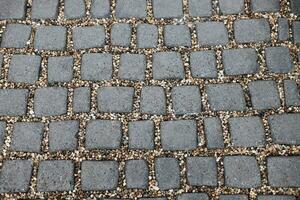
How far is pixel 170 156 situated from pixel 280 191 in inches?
34.4

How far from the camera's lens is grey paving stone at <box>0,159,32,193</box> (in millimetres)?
3703

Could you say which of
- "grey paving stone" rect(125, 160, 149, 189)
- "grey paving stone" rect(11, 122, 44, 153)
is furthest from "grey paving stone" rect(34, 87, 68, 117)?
"grey paving stone" rect(125, 160, 149, 189)

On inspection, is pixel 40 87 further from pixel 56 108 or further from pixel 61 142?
pixel 61 142

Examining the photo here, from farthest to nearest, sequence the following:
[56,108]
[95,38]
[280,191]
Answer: [95,38] → [56,108] → [280,191]

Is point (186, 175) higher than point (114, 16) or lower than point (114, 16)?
lower

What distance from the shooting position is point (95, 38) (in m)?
4.31

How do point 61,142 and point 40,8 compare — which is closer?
point 61,142

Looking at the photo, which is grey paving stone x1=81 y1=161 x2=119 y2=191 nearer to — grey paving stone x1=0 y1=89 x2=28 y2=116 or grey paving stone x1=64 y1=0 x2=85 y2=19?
grey paving stone x1=0 y1=89 x2=28 y2=116

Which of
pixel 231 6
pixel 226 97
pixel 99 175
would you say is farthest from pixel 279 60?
pixel 99 175

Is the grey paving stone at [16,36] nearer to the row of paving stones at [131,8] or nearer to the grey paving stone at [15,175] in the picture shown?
the row of paving stones at [131,8]

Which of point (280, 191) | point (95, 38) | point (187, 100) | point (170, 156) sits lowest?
point (280, 191)

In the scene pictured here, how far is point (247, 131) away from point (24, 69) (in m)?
1.95

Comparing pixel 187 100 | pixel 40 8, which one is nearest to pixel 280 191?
pixel 187 100

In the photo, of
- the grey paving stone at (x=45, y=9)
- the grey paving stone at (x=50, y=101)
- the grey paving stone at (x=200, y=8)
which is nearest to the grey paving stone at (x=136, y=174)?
the grey paving stone at (x=50, y=101)
